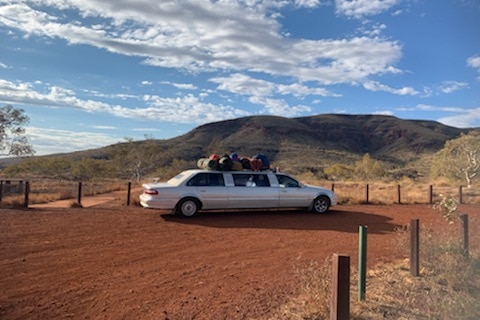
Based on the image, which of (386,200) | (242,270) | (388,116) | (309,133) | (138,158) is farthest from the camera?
(388,116)

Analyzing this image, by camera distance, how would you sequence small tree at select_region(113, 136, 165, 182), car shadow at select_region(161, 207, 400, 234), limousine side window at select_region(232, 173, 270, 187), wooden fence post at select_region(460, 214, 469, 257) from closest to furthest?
wooden fence post at select_region(460, 214, 469, 257) → car shadow at select_region(161, 207, 400, 234) → limousine side window at select_region(232, 173, 270, 187) → small tree at select_region(113, 136, 165, 182)

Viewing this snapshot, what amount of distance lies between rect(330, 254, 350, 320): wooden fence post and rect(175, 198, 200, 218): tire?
846cm

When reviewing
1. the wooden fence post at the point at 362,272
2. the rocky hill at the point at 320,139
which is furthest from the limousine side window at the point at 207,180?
the rocky hill at the point at 320,139

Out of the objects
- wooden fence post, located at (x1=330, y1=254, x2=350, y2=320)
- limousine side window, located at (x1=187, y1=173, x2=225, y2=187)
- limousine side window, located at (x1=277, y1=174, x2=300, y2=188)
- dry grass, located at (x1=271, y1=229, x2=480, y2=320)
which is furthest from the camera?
limousine side window, located at (x1=277, y1=174, x2=300, y2=188)

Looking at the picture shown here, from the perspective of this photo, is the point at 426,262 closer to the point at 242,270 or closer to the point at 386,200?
the point at 242,270

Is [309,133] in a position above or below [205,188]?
above

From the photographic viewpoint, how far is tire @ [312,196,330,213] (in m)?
14.2

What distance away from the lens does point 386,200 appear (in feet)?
65.5

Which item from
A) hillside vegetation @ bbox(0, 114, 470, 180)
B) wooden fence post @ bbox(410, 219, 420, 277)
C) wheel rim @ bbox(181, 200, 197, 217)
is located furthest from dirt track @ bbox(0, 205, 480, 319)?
hillside vegetation @ bbox(0, 114, 470, 180)

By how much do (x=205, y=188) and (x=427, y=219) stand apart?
7.62 m

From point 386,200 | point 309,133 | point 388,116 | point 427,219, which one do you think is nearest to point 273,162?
point 309,133

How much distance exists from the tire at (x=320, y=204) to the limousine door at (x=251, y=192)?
4.96ft

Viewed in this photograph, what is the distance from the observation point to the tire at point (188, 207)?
489 inches

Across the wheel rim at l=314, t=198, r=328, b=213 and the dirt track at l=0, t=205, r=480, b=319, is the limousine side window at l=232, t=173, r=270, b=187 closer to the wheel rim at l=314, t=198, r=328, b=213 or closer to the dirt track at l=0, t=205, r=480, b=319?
the dirt track at l=0, t=205, r=480, b=319
